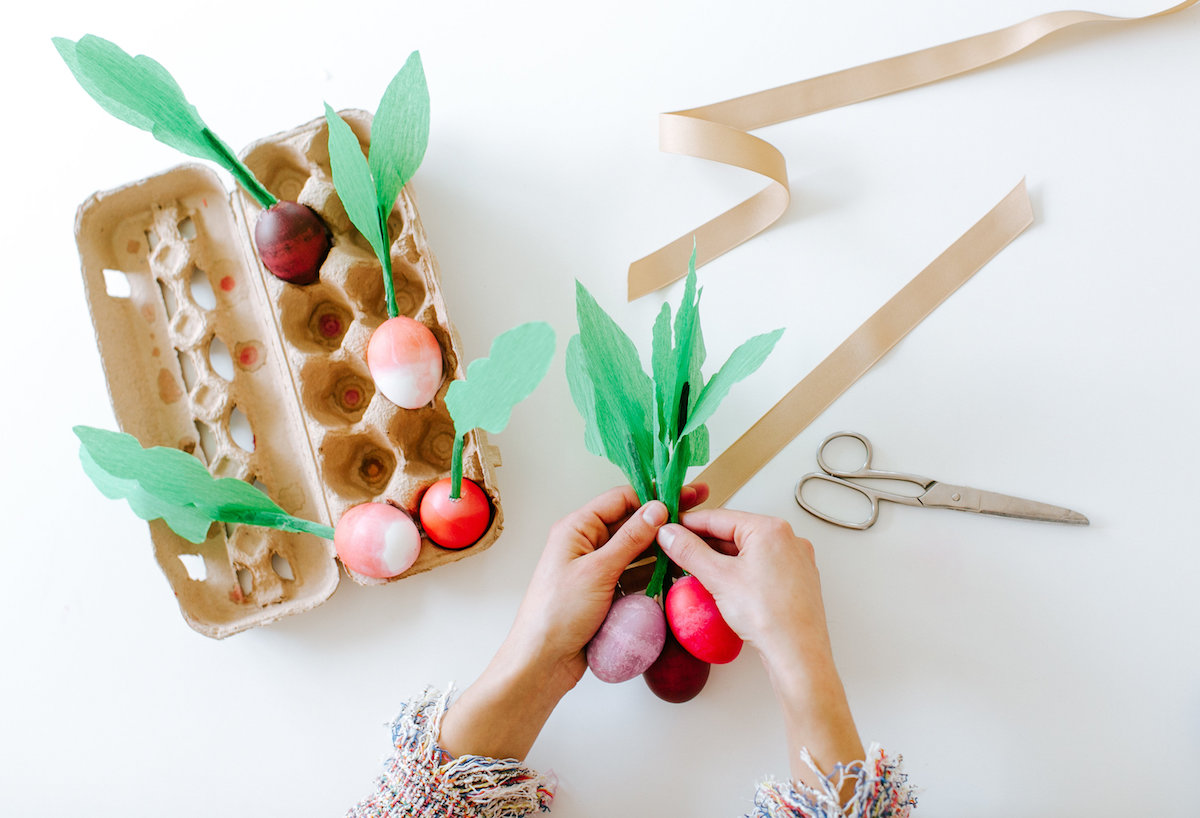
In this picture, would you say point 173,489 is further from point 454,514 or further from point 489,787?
point 489,787

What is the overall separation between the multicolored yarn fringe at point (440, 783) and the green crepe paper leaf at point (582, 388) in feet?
1.24

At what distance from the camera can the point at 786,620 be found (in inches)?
31.9

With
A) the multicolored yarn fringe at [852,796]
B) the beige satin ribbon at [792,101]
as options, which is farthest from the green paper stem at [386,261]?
the multicolored yarn fringe at [852,796]

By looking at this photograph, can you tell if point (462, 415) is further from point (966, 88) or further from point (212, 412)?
point (966, 88)

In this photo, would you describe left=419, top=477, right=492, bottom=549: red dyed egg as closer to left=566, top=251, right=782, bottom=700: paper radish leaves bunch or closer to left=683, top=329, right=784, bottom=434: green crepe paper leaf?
left=566, top=251, right=782, bottom=700: paper radish leaves bunch

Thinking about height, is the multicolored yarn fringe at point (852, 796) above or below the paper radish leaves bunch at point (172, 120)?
below

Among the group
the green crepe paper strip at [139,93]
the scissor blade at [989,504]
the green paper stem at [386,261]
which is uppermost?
the green crepe paper strip at [139,93]

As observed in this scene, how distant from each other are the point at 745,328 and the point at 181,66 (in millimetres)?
876

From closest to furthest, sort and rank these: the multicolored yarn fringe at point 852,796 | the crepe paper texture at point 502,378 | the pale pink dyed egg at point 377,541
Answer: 1. the crepe paper texture at point 502,378
2. the multicolored yarn fringe at point 852,796
3. the pale pink dyed egg at point 377,541

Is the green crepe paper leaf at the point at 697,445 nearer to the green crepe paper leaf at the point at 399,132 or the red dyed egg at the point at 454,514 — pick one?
the red dyed egg at the point at 454,514

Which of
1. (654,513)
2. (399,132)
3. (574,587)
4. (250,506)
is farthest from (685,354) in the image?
(250,506)

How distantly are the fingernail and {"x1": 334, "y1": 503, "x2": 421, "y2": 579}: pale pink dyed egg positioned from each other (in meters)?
0.28

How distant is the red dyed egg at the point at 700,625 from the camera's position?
83cm

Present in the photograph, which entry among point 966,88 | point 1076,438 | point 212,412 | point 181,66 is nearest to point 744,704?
point 1076,438
